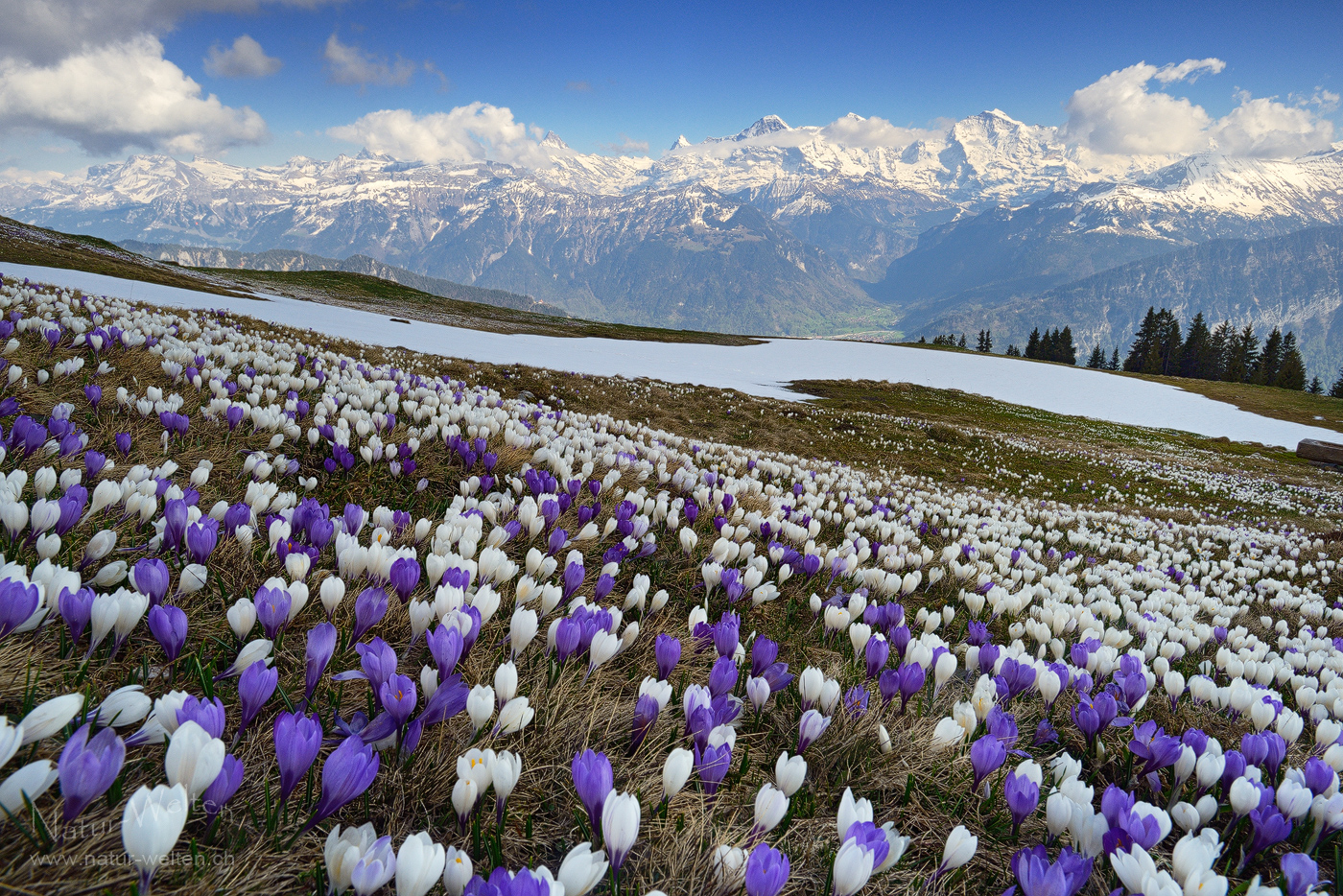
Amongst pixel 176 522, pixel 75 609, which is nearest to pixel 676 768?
pixel 75 609

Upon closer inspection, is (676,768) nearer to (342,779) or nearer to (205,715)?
(342,779)

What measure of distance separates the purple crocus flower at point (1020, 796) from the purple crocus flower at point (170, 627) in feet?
8.69

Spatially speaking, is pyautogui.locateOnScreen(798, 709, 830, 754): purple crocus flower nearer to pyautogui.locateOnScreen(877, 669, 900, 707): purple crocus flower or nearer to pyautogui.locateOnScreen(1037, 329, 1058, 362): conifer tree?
pyautogui.locateOnScreen(877, 669, 900, 707): purple crocus flower

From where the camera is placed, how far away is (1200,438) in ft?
125

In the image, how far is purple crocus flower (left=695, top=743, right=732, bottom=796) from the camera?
73.4 inches

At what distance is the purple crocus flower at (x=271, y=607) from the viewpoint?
205cm

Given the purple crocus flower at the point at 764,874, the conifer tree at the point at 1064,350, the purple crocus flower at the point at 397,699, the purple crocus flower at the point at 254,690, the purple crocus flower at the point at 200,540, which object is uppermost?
the conifer tree at the point at 1064,350

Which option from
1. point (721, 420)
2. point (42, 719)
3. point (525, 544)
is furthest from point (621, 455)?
point (721, 420)

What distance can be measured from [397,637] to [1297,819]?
369 centimetres

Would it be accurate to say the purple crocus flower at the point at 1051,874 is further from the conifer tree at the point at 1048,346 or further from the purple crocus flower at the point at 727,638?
the conifer tree at the point at 1048,346

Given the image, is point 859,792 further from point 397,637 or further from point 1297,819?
point 397,637

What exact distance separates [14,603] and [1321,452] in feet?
149

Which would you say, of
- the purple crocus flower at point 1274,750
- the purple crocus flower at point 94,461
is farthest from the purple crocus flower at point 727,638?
the purple crocus flower at point 94,461

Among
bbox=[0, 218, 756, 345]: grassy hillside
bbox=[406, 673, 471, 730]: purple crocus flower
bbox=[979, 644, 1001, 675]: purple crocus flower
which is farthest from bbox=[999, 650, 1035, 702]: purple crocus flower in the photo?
bbox=[0, 218, 756, 345]: grassy hillside
